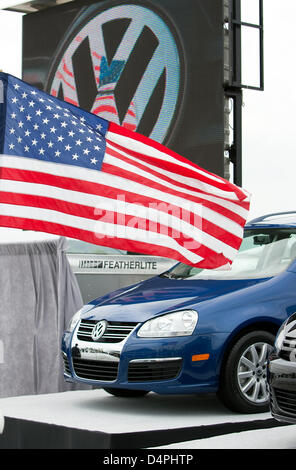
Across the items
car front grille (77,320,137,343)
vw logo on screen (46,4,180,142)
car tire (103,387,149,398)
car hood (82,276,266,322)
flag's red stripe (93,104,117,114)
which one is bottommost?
car tire (103,387,149,398)

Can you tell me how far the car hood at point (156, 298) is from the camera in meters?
8.51

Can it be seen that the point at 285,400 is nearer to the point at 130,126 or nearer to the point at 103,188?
the point at 103,188

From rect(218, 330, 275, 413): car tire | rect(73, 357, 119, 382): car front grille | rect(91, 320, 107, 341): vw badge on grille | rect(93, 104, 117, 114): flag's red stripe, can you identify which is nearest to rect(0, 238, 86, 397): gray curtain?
rect(73, 357, 119, 382): car front grille

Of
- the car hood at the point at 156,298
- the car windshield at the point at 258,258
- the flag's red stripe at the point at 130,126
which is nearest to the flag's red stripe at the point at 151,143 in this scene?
the car windshield at the point at 258,258

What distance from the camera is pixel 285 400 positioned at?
6652 mm

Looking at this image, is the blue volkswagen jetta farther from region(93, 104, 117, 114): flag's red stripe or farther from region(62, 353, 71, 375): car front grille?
region(93, 104, 117, 114): flag's red stripe

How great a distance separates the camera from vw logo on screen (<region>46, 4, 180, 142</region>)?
15016 mm

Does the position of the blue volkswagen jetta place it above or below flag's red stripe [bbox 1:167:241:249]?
below

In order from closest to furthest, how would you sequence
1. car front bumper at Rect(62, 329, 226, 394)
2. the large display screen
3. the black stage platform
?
the black stage platform < car front bumper at Rect(62, 329, 226, 394) < the large display screen

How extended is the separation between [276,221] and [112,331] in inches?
89.8

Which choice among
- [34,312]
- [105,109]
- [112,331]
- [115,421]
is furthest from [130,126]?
[115,421]

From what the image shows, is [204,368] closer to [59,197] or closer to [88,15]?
[59,197]

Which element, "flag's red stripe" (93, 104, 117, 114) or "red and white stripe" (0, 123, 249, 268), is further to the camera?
"flag's red stripe" (93, 104, 117, 114)
